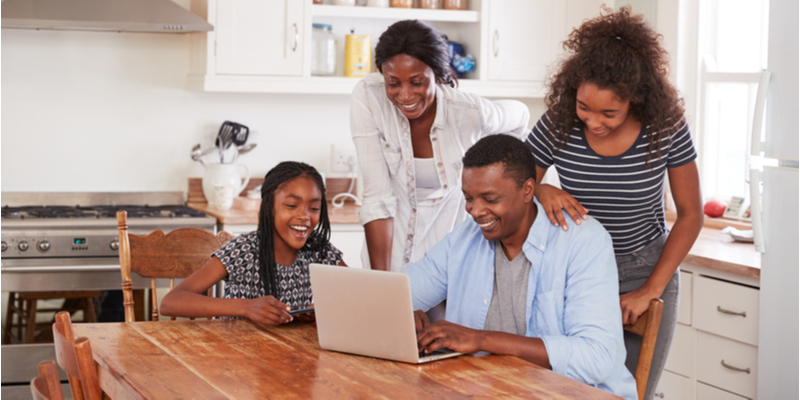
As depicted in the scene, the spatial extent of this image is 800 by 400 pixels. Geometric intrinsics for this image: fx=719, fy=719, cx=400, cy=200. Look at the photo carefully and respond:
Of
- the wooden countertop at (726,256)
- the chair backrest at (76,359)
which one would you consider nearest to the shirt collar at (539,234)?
the chair backrest at (76,359)

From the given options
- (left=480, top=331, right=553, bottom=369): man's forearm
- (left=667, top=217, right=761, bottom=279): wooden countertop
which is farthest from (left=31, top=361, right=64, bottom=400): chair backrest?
(left=667, top=217, right=761, bottom=279): wooden countertop

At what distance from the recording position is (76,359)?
1168 millimetres

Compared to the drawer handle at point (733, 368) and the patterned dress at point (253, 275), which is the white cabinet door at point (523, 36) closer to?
the drawer handle at point (733, 368)

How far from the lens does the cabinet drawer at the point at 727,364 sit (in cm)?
222

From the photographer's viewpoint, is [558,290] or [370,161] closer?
[558,290]

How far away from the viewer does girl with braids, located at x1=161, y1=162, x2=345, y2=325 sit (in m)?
1.85

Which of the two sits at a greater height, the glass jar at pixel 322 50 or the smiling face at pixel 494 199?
the glass jar at pixel 322 50

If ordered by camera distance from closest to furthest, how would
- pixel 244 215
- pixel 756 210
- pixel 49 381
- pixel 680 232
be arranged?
pixel 49 381, pixel 680 232, pixel 756 210, pixel 244 215

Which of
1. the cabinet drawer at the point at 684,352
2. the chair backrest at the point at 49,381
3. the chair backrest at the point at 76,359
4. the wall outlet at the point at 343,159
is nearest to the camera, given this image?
the chair backrest at the point at 49,381

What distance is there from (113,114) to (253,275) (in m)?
1.87

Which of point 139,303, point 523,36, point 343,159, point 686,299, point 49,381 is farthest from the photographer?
point 343,159

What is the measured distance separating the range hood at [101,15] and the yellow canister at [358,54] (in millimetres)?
643

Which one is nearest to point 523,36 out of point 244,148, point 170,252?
point 244,148

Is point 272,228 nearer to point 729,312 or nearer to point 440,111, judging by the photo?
point 440,111
